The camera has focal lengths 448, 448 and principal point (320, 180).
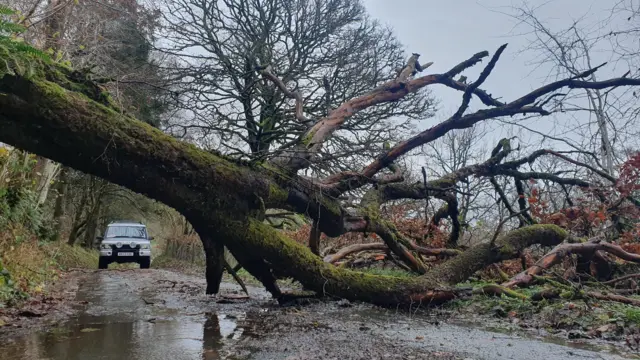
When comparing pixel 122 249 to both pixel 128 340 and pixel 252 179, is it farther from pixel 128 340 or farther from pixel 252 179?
pixel 128 340

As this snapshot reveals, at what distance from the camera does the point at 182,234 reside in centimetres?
2203

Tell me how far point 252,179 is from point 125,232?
1453 cm

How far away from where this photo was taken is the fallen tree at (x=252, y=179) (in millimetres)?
4289

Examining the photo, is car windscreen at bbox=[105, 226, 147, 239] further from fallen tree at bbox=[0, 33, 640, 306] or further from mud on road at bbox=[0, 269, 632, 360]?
fallen tree at bbox=[0, 33, 640, 306]

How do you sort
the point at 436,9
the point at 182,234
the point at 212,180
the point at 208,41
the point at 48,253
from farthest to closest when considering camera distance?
the point at 182,234 < the point at 208,41 < the point at 48,253 < the point at 436,9 < the point at 212,180

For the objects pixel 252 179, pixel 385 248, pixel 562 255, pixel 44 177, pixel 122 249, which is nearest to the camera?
pixel 252 179

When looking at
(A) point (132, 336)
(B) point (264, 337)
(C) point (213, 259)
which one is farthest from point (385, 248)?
(A) point (132, 336)

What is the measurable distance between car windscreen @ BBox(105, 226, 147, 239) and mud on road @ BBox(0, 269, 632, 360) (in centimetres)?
1293

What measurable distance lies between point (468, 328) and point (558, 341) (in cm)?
86

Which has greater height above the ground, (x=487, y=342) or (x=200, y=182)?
(x=200, y=182)

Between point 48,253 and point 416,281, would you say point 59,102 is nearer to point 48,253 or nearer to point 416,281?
point 416,281

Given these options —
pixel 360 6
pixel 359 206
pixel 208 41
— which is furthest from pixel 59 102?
pixel 360 6

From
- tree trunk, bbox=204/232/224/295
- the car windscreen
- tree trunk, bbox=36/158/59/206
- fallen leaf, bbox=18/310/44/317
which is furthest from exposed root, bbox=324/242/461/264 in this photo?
the car windscreen

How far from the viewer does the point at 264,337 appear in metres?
3.94
